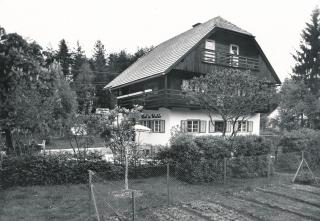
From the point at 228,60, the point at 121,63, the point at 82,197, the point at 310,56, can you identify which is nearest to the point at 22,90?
the point at 82,197

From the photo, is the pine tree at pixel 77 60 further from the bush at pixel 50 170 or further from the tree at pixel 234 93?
the bush at pixel 50 170

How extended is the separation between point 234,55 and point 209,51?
2.20 m

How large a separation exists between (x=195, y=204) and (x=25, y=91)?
7503 mm

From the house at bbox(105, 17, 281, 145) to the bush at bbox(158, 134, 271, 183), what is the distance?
5.07 meters

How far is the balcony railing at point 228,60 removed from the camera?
62.9 feet

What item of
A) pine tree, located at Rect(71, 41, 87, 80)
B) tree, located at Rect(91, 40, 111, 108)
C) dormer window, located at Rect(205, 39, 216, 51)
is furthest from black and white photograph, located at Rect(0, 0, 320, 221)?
pine tree, located at Rect(71, 41, 87, 80)

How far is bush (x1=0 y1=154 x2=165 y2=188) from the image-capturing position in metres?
9.16

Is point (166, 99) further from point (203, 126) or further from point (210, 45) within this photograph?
point (210, 45)

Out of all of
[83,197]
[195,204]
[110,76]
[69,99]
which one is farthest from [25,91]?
[110,76]

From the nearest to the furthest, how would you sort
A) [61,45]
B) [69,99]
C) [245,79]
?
[245,79], [69,99], [61,45]

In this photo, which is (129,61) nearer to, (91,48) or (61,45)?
(61,45)

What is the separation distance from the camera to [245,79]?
41.0 feet

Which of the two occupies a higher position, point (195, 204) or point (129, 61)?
point (129, 61)

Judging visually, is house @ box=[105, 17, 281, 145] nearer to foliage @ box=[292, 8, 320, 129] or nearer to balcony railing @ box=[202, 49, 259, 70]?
balcony railing @ box=[202, 49, 259, 70]
